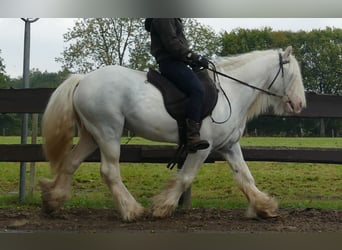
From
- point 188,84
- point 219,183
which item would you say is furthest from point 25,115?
point 219,183

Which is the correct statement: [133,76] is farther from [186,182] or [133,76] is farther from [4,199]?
[4,199]

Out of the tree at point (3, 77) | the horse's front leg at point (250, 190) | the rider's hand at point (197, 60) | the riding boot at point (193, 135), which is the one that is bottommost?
the horse's front leg at point (250, 190)

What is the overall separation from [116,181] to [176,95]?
2.65ft

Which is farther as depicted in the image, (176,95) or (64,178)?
(64,178)

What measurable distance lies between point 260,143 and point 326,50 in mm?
2385

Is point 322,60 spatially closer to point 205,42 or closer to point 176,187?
point 205,42

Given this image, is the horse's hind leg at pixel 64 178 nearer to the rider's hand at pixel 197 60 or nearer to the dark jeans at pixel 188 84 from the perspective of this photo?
the dark jeans at pixel 188 84

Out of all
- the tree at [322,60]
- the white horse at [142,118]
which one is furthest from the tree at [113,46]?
the tree at [322,60]

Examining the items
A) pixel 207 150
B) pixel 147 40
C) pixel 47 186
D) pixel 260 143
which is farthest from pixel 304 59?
pixel 47 186

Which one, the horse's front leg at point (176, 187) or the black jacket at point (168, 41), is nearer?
the black jacket at point (168, 41)

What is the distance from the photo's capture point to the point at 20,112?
15.2 feet

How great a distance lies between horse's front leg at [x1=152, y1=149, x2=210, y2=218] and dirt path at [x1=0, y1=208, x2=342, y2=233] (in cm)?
9

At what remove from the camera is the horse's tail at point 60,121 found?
387 cm

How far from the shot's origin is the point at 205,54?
4.83 metres
